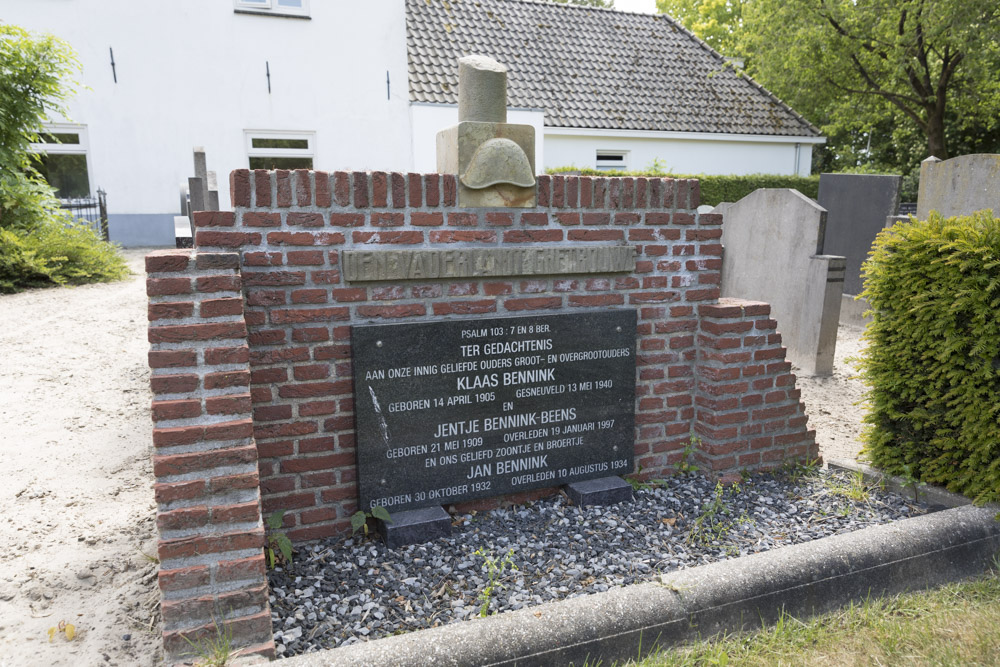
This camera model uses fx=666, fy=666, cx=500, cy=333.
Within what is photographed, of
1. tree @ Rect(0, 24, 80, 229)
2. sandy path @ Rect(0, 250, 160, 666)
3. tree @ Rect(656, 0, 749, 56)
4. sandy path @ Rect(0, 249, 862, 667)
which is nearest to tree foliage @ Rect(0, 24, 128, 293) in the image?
tree @ Rect(0, 24, 80, 229)

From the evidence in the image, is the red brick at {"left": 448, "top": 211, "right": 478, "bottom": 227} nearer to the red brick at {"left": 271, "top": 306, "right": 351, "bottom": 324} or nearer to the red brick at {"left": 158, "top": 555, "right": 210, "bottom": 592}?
the red brick at {"left": 271, "top": 306, "right": 351, "bottom": 324}

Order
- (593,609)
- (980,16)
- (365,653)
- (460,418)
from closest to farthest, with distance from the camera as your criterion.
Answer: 1. (365,653)
2. (593,609)
3. (460,418)
4. (980,16)

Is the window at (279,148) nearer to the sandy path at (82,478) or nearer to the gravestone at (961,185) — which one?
the sandy path at (82,478)

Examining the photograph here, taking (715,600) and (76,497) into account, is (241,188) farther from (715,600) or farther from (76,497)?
(715,600)

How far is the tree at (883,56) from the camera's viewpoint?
1706cm

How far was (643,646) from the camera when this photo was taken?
7.90 feet

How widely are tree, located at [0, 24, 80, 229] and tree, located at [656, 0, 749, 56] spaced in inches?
1056

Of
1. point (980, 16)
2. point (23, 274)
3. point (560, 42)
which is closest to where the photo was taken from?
point (23, 274)

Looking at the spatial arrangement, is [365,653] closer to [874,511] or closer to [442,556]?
[442,556]

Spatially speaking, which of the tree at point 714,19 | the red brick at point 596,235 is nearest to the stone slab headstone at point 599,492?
the red brick at point 596,235

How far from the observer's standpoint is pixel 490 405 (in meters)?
3.26

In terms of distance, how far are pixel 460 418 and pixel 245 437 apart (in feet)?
3.58

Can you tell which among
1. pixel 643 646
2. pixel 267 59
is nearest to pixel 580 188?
pixel 643 646

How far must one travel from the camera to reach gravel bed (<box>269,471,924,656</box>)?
2.54 m
